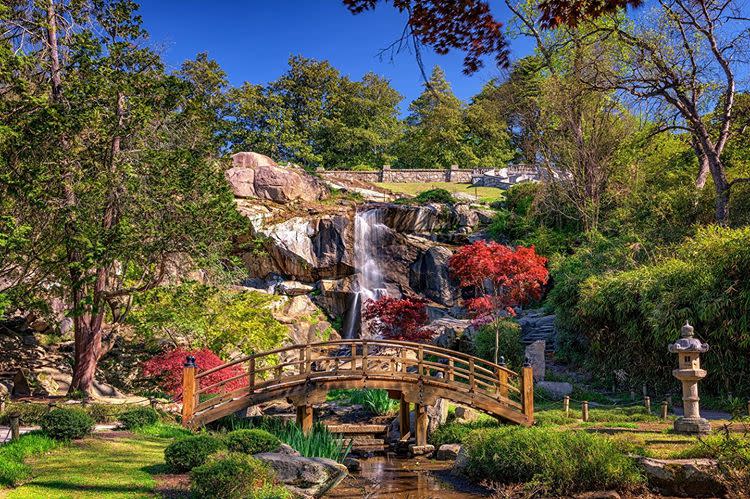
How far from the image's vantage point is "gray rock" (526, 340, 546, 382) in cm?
1606

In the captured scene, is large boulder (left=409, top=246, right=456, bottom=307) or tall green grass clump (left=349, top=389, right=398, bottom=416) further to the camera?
large boulder (left=409, top=246, right=456, bottom=307)

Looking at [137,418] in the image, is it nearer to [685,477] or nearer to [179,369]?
[179,369]

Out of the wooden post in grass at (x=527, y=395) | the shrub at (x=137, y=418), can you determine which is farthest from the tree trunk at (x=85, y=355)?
the wooden post in grass at (x=527, y=395)

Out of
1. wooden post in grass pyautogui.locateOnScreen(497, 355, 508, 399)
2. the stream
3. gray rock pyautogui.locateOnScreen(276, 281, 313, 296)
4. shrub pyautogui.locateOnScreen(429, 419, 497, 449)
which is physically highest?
gray rock pyautogui.locateOnScreen(276, 281, 313, 296)

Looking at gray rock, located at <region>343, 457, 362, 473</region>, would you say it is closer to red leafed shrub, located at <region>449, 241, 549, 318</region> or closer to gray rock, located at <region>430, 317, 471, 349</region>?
red leafed shrub, located at <region>449, 241, 549, 318</region>

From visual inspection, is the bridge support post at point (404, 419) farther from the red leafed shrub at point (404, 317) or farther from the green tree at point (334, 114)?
the green tree at point (334, 114)

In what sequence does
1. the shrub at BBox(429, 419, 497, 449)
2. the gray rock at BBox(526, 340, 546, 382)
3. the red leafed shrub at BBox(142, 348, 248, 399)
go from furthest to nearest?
the gray rock at BBox(526, 340, 546, 382)
the red leafed shrub at BBox(142, 348, 248, 399)
the shrub at BBox(429, 419, 497, 449)

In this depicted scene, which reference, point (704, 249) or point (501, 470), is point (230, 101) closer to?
point (704, 249)

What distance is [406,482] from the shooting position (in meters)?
10.2

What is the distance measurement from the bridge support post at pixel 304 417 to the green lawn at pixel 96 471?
3615mm

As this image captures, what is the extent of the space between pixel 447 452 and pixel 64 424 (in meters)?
7.17

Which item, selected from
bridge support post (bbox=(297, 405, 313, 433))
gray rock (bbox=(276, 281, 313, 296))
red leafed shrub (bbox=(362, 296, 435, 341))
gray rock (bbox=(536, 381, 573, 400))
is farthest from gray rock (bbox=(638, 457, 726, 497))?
gray rock (bbox=(276, 281, 313, 296))

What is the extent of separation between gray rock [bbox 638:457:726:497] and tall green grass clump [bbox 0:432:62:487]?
8.34m

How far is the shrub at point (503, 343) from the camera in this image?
17.6m
